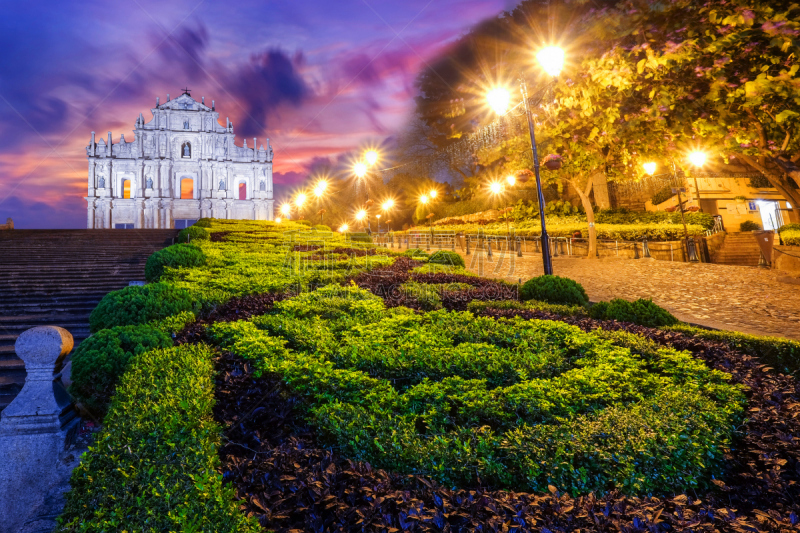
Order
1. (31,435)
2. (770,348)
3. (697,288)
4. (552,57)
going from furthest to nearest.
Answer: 1. (697,288)
2. (552,57)
3. (770,348)
4. (31,435)

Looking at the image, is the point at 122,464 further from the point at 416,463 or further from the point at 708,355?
the point at 708,355

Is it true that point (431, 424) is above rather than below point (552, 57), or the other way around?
below

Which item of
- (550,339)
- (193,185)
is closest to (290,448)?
(550,339)

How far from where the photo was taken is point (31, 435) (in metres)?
3.88

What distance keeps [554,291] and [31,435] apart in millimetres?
8018

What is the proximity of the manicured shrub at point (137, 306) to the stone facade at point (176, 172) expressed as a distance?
47.4m

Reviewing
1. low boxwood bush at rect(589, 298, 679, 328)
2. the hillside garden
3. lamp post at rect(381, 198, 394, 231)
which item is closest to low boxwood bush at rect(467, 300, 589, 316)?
low boxwood bush at rect(589, 298, 679, 328)

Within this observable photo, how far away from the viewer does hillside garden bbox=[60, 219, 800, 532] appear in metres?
2.23

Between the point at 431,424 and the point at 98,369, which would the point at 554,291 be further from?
the point at 98,369

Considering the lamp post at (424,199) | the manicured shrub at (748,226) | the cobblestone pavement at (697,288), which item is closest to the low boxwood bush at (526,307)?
the cobblestone pavement at (697,288)

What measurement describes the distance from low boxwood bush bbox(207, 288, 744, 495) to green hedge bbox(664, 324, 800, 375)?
3.38 feet

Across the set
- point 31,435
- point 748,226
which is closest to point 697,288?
point 31,435

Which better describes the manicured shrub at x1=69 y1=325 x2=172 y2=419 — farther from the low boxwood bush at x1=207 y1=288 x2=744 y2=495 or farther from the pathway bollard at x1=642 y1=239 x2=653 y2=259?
the pathway bollard at x1=642 y1=239 x2=653 y2=259

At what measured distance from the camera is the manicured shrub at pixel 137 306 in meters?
5.98
